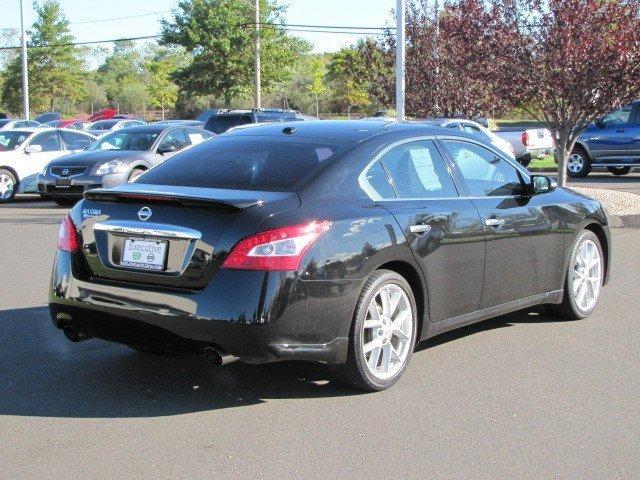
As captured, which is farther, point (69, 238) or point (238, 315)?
point (69, 238)

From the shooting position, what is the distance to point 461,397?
564 cm

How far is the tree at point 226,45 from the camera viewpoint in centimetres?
5097

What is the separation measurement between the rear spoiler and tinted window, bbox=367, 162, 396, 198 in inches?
24.7

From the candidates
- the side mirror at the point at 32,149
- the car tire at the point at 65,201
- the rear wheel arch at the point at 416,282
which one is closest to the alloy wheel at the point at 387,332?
the rear wheel arch at the point at 416,282

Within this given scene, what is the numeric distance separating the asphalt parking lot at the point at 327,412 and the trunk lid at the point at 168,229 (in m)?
0.74

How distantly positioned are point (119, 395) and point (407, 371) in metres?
1.77

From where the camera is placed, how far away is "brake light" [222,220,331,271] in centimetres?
514

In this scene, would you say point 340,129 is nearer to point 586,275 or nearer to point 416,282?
point 416,282

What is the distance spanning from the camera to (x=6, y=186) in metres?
19.5

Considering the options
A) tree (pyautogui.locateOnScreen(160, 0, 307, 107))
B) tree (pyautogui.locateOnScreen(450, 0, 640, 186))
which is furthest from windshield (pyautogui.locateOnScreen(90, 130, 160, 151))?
tree (pyautogui.locateOnScreen(160, 0, 307, 107))

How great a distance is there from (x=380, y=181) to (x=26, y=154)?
15.3m

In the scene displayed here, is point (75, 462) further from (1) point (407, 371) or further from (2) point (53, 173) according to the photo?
(2) point (53, 173)

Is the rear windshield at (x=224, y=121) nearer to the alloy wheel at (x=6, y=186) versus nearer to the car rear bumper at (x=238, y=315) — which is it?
the alloy wheel at (x=6, y=186)

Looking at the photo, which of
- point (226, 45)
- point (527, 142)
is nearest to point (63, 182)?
point (527, 142)
